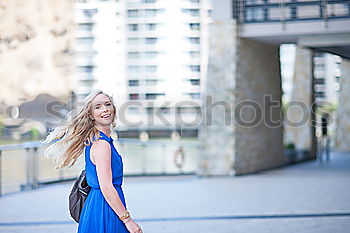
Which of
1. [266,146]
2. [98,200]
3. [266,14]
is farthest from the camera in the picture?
[266,146]

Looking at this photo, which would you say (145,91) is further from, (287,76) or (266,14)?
(266,14)

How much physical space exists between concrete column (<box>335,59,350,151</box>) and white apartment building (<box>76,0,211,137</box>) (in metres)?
40.9

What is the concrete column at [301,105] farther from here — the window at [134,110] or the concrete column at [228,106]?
the window at [134,110]

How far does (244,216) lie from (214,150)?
13.2 ft

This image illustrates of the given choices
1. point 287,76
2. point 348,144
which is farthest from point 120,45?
point 348,144

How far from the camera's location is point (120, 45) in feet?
203

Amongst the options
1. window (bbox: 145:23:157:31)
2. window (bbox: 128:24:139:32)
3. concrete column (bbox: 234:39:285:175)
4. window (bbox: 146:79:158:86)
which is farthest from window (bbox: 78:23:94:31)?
concrete column (bbox: 234:39:285:175)

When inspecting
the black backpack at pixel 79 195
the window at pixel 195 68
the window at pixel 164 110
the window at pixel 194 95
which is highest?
the window at pixel 195 68

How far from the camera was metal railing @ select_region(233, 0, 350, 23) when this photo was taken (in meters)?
9.62

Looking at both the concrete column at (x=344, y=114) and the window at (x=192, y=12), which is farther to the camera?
the window at (x=192, y=12)

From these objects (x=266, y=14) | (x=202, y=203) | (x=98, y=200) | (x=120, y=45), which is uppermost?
(x=120, y=45)

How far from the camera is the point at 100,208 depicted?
261cm

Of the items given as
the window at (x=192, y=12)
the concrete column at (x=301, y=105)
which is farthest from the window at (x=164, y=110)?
the concrete column at (x=301, y=105)

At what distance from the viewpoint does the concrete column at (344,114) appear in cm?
1623
